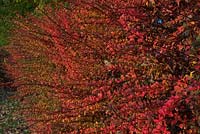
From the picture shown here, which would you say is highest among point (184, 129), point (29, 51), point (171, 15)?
point (171, 15)

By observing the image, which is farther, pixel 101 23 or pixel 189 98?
pixel 101 23

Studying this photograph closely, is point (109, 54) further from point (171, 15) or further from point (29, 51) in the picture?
point (29, 51)

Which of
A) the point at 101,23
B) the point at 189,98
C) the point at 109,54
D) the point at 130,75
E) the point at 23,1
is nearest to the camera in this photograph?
the point at 189,98

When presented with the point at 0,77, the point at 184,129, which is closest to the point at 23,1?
the point at 0,77

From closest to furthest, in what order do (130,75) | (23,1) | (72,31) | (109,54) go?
(130,75) → (109,54) → (72,31) → (23,1)

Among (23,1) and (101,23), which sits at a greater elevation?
(101,23)

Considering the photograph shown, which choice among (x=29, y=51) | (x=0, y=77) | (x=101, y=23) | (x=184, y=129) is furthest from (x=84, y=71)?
(x=0, y=77)
